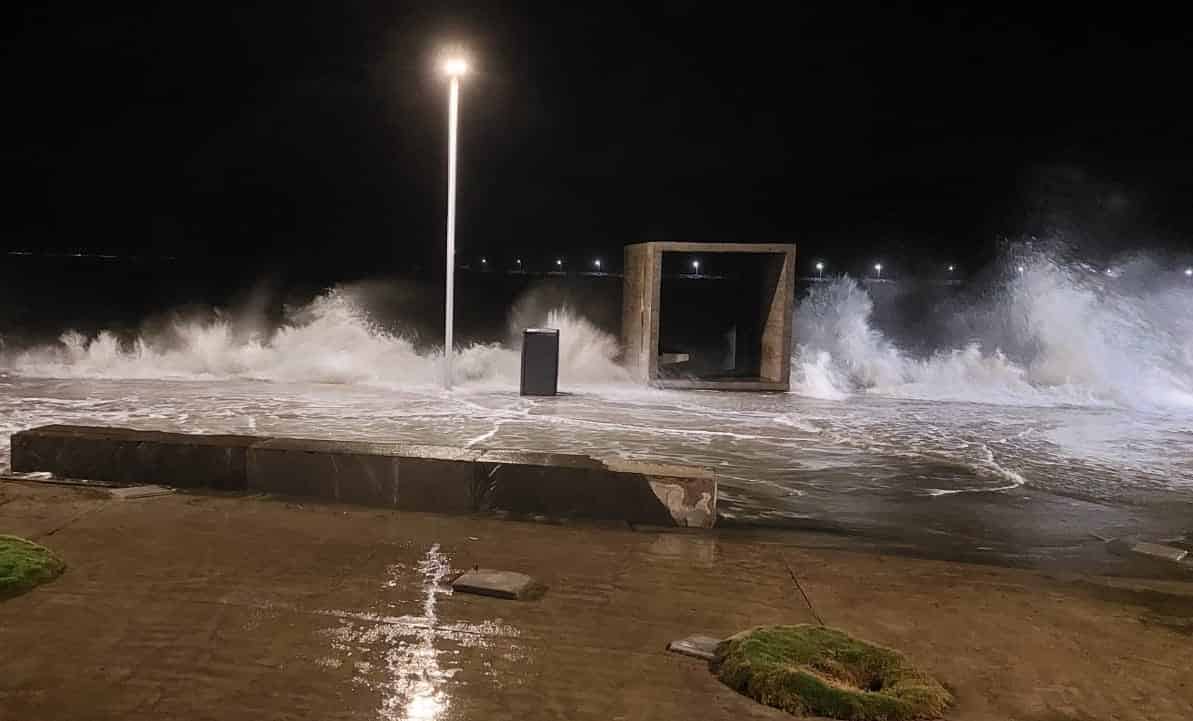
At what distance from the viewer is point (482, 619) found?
17.3 ft

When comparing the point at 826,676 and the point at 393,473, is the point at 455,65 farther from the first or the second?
the point at 826,676

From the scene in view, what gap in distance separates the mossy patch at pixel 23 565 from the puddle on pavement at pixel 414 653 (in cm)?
189

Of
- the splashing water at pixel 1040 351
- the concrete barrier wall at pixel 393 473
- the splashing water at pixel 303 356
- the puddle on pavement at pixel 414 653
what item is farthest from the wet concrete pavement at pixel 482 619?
the splashing water at pixel 1040 351

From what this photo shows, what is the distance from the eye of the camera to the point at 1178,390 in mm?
20797

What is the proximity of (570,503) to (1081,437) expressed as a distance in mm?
9593

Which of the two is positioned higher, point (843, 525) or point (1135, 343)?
point (1135, 343)

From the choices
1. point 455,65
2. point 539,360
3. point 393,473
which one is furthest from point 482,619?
point 455,65

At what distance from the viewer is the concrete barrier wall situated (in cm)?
777

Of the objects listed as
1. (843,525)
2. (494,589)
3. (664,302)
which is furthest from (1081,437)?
(664,302)

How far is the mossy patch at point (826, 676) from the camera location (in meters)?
4.23

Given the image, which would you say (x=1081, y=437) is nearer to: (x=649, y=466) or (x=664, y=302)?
(x=649, y=466)

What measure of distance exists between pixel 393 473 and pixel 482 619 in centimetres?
304

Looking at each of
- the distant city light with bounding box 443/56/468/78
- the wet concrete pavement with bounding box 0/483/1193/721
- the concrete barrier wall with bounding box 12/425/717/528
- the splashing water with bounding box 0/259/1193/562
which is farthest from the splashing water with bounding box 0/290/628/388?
the wet concrete pavement with bounding box 0/483/1193/721

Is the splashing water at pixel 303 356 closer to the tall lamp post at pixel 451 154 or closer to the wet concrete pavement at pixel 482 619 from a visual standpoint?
the tall lamp post at pixel 451 154
